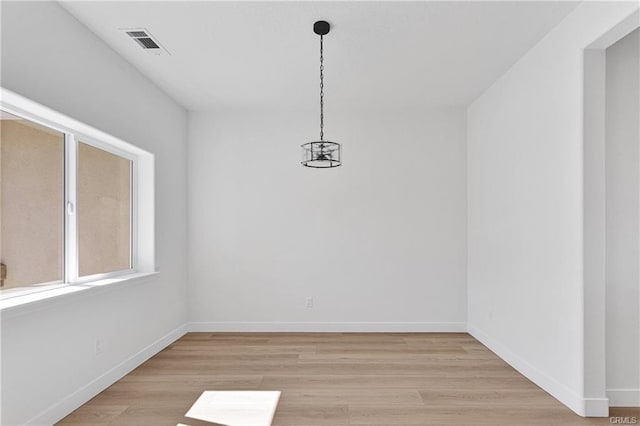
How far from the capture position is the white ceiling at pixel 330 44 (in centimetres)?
264

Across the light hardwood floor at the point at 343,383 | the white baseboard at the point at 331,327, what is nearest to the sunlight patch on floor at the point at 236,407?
the light hardwood floor at the point at 343,383

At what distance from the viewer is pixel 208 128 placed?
4922 millimetres

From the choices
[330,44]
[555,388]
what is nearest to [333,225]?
[330,44]

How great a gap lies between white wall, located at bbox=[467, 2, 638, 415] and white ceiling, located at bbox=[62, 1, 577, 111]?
0.82 ft

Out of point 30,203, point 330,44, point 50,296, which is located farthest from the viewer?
point 330,44

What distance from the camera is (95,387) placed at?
9.60 ft

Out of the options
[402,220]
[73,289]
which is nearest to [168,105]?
[73,289]

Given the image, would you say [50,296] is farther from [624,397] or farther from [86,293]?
[624,397]

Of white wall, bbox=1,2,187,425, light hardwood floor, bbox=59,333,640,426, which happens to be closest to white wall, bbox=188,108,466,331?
light hardwood floor, bbox=59,333,640,426

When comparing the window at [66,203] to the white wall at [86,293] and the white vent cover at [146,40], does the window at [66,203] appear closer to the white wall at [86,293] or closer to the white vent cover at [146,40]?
the white wall at [86,293]

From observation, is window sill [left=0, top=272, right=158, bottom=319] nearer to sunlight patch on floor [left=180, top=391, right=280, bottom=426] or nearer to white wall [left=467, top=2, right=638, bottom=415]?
sunlight patch on floor [left=180, top=391, right=280, bottom=426]

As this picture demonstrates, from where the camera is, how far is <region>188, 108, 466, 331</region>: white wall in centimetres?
480

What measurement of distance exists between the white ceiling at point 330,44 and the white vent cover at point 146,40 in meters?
0.05

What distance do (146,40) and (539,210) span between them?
3377mm
